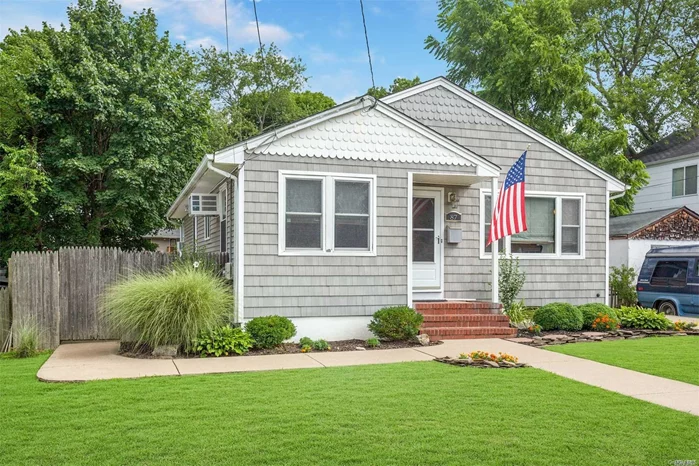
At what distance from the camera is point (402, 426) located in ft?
16.2

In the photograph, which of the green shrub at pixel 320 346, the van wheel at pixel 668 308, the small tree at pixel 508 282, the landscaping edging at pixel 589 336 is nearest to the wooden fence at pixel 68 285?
the green shrub at pixel 320 346

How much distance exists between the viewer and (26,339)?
351 inches

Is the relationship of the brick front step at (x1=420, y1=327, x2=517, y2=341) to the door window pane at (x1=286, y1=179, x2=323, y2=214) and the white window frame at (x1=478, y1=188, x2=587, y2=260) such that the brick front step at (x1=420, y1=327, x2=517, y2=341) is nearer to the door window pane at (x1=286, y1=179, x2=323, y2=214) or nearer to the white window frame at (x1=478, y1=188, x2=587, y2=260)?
the white window frame at (x1=478, y1=188, x2=587, y2=260)

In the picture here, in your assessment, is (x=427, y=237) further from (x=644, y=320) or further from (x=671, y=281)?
(x=671, y=281)

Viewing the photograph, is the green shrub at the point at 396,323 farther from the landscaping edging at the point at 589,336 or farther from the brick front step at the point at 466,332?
the landscaping edging at the point at 589,336

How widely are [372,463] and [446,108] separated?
31.1 ft

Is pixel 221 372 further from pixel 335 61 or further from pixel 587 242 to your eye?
pixel 335 61

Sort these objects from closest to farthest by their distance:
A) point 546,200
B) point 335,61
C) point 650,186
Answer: point 546,200
point 335,61
point 650,186

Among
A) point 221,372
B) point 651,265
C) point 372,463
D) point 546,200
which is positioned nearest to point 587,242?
point 546,200

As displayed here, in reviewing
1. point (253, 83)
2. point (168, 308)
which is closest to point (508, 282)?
point (168, 308)

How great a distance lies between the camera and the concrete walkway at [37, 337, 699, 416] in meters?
6.50

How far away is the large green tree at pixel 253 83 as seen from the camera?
117 ft

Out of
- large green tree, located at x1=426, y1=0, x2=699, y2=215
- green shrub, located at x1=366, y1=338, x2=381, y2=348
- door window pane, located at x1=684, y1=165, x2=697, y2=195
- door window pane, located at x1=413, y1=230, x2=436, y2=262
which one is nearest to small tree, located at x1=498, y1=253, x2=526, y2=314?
door window pane, located at x1=413, y1=230, x2=436, y2=262

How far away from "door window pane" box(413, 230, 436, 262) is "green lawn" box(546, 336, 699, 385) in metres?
3.01
